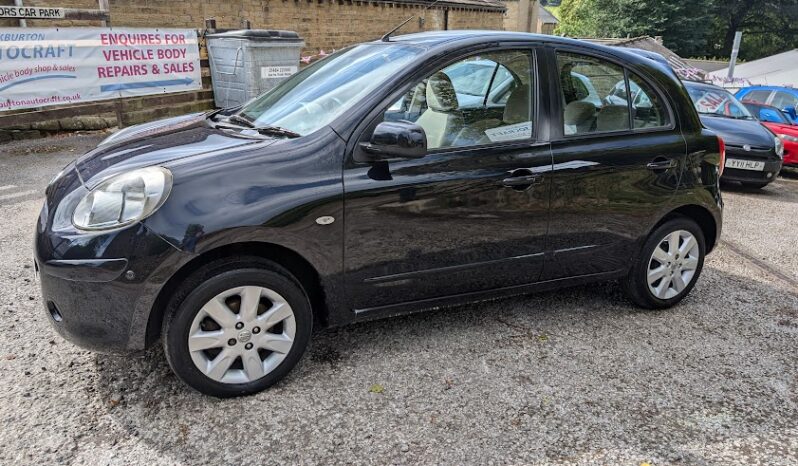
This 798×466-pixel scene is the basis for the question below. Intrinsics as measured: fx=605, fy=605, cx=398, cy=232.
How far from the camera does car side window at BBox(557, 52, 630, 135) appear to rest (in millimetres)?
3582

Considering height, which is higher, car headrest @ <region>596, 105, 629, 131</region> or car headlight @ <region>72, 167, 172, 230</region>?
car headrest @ <region>596, 105, 629, 131</region>

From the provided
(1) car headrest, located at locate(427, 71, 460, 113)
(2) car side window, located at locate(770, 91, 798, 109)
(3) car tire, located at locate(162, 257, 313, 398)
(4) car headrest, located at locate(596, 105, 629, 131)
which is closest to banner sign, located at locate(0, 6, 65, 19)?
(1) car headrest, located at locate(427, 71, 460, 113)

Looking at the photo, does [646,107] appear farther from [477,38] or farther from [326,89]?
[326,89]

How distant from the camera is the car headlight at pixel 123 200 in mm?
2621

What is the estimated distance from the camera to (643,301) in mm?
4094

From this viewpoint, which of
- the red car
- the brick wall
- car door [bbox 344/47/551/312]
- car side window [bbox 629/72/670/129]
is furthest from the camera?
the brick wall

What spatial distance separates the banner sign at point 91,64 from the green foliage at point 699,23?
34.3 metres

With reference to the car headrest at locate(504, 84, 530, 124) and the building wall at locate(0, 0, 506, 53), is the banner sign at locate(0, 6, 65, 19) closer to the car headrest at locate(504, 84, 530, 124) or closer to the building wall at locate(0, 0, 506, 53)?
the building wall at locate(0, 0, 506, 53)

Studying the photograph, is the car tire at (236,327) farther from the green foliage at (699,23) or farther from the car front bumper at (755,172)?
the green foliage at (699,23)

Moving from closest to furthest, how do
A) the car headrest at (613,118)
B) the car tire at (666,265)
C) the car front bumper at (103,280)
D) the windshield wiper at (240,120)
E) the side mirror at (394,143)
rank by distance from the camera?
the car front bumper at (103,280) → the side mirror at (394,143) → the windshield wiper at (240,120) → the car headrest at (613,118) → the car tire at (666,265)

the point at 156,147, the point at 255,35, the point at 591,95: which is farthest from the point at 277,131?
the point at 255,35

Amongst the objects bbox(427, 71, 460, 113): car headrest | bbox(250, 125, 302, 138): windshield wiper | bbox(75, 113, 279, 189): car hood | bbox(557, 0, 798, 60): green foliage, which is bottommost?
bbox(75, 113, 279, 189): car hood

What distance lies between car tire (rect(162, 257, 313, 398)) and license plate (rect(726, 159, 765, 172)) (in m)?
8.01

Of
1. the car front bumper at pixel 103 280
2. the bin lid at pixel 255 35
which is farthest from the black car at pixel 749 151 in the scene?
the car front bumper at pixel 103 280
